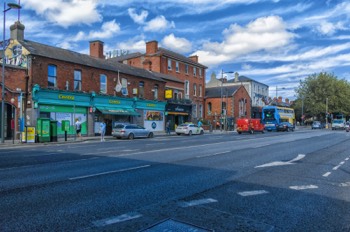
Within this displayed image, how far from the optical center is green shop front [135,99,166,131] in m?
36.2

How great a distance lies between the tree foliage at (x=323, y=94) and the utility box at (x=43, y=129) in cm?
6524

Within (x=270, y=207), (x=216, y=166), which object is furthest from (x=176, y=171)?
(x=270, y=207)

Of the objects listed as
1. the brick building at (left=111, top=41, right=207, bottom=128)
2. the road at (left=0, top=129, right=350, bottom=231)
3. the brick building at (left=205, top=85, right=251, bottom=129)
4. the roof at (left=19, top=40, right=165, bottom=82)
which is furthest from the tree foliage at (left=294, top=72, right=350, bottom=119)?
the road at (left=0, top=129, right=350, bottom=231)

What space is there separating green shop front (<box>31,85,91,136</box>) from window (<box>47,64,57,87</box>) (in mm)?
850

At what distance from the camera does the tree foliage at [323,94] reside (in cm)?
7469

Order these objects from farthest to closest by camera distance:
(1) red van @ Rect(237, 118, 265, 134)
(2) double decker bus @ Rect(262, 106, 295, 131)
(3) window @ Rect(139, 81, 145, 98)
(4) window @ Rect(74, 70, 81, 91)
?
1. (2) double decker bus @ Rect(262, 106, 295, 131)
2. (1) red van @ Rect(237, 118, 265, 134)
3. (3) window @ Rect(139, 81, 145, 98)
4. (4) window @ Rect(74, 70, 81, 91)

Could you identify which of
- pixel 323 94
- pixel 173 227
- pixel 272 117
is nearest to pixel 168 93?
pixel 272 117

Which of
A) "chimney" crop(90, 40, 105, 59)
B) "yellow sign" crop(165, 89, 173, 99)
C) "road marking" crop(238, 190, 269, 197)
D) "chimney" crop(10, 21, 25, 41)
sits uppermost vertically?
"chimney" crop(90, 40, 105, 59)

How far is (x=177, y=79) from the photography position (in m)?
44.3

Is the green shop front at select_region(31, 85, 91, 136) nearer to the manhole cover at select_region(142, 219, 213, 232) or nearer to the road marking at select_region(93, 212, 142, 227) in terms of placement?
the road marking at select_region(93, 212, 142, 227)

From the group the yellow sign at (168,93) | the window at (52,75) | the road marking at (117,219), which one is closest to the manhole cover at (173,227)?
the road marking at (117,219)

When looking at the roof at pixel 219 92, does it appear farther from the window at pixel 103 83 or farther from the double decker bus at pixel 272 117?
the window at pixel 103 83

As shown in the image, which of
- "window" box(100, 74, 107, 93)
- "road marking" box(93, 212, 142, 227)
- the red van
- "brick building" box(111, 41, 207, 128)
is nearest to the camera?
"road marking" box(93, 212, 142, 227)

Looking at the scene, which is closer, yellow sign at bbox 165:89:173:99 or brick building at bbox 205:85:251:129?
yellow sign at bbox 165:89:173:99
